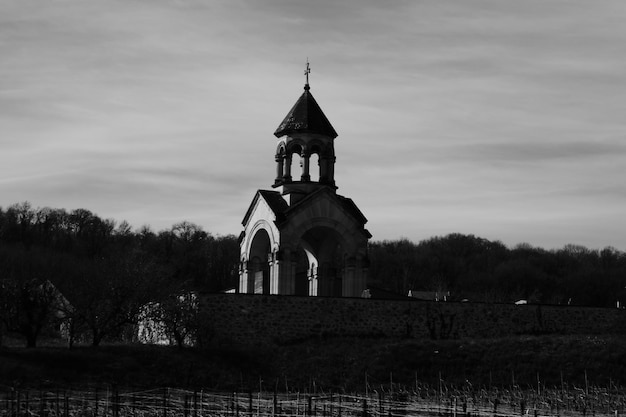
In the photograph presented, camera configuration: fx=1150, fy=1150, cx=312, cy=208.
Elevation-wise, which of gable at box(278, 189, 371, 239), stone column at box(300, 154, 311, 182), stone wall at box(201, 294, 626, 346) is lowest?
stone wall at box(201, 294, 626, 346)

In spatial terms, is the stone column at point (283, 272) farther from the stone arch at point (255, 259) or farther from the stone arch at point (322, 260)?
the stone arch at point (322, 260)

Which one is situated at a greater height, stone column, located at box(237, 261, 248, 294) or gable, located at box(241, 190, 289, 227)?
gable, located at box(241, 190, 289, 227)

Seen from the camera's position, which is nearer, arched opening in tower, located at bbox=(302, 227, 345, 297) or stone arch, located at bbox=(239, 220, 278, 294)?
stone arch, located at bbox=(239, 220, 278, 294)

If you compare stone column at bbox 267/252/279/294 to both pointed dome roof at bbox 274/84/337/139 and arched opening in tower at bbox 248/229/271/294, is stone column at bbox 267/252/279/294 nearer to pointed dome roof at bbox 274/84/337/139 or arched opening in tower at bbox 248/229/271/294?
arched opening in tower at bbox 248/229/271/294

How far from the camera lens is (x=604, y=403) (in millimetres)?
30500

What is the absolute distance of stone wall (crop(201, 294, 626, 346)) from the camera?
39.4 meters

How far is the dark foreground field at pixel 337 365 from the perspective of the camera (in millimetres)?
34562

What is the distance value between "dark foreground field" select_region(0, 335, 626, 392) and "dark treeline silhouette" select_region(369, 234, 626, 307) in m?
37.1

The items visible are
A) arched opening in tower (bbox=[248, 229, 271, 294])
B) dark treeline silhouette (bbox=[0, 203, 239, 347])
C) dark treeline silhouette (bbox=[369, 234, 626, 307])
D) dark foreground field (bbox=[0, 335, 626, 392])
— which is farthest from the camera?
dark treeline silhouette (bbox=[369, 234, 626, 307])

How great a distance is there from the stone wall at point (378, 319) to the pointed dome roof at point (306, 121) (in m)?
6.17

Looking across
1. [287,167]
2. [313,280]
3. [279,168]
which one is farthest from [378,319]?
[279,168]

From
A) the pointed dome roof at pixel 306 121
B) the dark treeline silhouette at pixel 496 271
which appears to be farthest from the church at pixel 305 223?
the dark treeline silhouette at pixel 496 271

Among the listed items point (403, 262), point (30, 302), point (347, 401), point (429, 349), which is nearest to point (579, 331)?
point (429, 349)

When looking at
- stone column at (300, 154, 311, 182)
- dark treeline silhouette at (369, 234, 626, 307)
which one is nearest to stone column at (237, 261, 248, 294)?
stone column at (300, 154, 311, 182)
